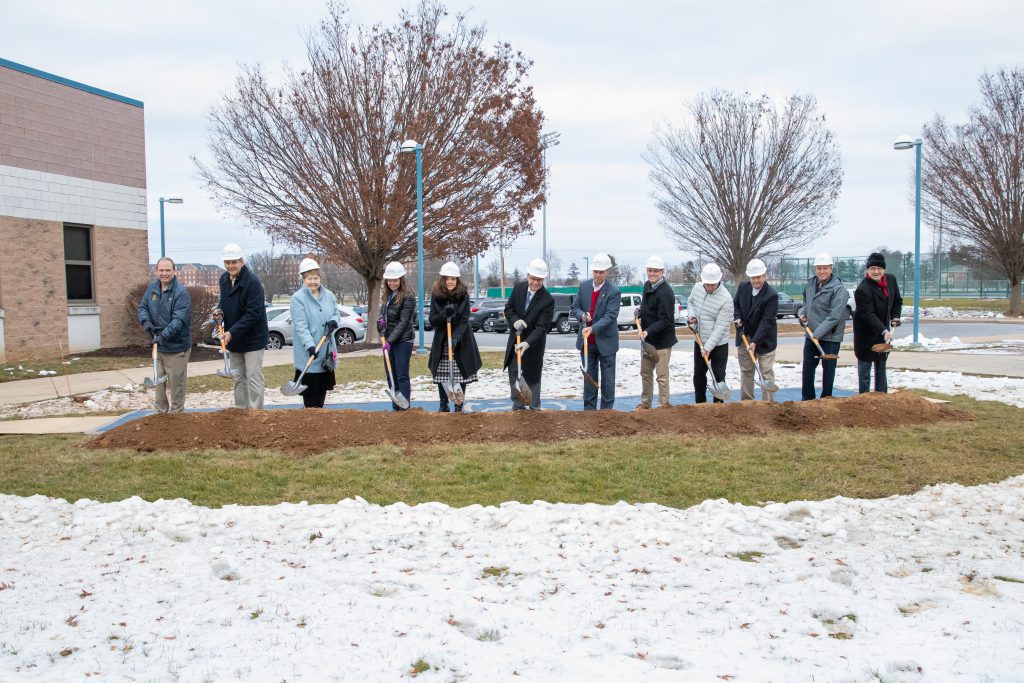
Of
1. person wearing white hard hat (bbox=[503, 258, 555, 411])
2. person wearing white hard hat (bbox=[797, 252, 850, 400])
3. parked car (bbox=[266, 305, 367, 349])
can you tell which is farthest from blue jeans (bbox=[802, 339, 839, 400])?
parked car (bbox=[266, 305, 367, 349])

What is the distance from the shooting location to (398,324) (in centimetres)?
898

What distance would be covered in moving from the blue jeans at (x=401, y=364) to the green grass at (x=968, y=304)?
37.6 m

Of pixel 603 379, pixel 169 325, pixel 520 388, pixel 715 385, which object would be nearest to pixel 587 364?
pixel 603 379

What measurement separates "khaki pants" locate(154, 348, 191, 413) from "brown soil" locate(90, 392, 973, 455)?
4.07 feet

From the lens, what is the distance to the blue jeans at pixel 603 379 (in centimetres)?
891

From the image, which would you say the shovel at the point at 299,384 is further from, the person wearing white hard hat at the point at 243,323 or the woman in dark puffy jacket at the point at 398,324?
the woman in dark puffy jacket at the point at 398,324

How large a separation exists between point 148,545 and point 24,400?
27.2ft

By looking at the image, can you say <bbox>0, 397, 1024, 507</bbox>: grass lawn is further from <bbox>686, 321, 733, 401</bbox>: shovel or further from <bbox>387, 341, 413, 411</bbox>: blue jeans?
<bbox>387, 341, 413, 411</bbox>: blue jeans

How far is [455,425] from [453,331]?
1580mm

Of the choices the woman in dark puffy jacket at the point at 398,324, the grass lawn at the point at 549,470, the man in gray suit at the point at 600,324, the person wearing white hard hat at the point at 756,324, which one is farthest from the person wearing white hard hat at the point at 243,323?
the person wearing white hard hat at the point at 756,324

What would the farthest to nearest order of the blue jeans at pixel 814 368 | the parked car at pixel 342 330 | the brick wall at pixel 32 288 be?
the parked car at pixel 342 330 → the brick wall at pixel 32 288 → the blue jeans at pixel 814 368

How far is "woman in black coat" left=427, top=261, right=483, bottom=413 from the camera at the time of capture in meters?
8.98

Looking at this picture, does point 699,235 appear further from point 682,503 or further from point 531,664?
point 531,664

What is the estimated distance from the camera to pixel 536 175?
22984mm
